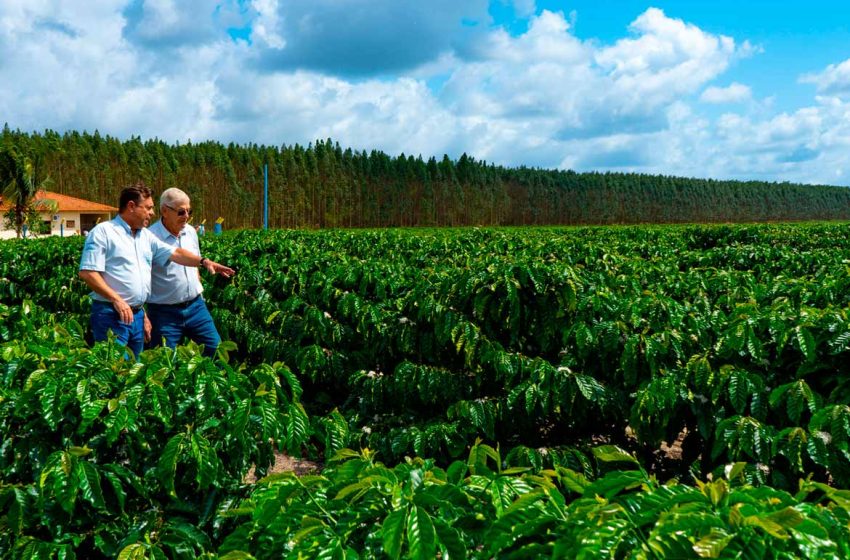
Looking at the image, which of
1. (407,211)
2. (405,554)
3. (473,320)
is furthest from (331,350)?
(407,211)

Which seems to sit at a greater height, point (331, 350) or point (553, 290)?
point (553, 290)

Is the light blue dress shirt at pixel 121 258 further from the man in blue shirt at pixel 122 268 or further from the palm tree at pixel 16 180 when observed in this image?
the palm tree at pixel 16 180

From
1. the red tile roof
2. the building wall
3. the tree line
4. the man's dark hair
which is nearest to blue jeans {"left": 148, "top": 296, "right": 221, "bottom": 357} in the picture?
the man's dark hair

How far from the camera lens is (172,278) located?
5348mm

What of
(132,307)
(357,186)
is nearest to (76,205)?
(357,186)

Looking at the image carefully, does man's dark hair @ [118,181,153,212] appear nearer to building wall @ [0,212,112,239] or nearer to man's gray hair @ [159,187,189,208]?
man's gray hair @ [159,187,189,208]

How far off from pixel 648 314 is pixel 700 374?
0.79 m

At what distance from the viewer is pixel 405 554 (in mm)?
1523

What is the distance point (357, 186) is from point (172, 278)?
74.5 m

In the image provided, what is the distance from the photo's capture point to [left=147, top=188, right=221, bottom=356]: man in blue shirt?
532cm

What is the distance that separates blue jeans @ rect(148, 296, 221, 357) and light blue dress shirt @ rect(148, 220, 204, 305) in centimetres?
8

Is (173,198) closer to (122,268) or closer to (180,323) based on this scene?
(122,268)

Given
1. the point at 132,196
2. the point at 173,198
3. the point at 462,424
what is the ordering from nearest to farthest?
the point at 462,424 → the point at 132,196 → the point at 173,198

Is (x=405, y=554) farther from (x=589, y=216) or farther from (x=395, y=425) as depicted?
(x=589, y=216)
